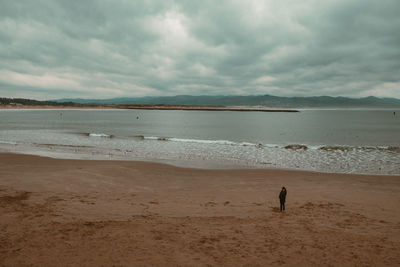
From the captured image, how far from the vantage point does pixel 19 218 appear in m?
9.85

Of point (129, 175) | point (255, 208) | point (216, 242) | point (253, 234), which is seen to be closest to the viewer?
point (216, 242)

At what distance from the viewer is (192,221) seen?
10211 mm

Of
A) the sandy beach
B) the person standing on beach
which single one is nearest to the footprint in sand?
the sandy beach

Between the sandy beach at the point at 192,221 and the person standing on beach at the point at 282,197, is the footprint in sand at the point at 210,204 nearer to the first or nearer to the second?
the sandy beach at the point at 192,221

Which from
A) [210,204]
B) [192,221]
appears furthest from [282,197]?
[192,221]

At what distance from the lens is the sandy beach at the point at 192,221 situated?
7.69 meters

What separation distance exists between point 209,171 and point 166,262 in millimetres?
12826

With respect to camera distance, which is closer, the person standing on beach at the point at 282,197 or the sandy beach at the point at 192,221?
the sandy beach at the point at 192,221

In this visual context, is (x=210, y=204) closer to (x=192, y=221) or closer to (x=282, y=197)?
(x=192, y=221)

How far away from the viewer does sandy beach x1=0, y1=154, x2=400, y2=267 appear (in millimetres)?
7691

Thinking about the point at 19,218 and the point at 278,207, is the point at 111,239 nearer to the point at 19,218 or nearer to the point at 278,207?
the point at 19,218

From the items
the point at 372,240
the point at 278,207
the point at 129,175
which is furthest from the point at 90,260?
the point at 129,175

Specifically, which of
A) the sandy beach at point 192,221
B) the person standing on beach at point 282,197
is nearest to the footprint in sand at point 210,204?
the sandy beach at point 192,221

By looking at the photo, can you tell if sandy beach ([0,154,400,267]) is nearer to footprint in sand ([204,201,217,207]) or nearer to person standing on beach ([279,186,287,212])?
footprint in sand ([204,201,217,207])
